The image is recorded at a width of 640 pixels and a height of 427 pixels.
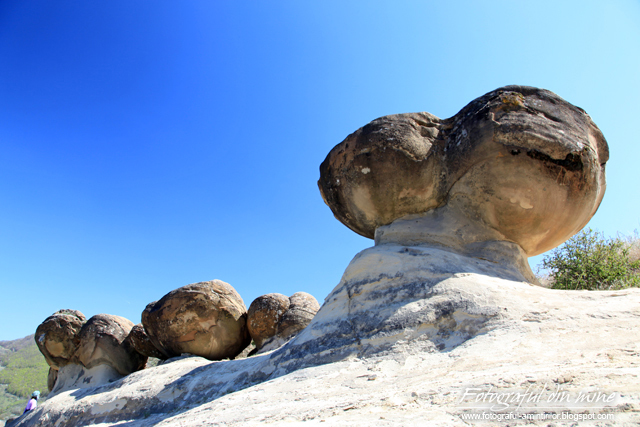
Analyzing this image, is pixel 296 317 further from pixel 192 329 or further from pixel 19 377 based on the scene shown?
pixel 19 377

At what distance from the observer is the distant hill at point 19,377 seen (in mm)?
20125

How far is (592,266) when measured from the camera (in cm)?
827

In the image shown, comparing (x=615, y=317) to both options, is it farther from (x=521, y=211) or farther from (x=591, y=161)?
(x=591, y=161)

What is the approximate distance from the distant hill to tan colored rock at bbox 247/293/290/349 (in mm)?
16405

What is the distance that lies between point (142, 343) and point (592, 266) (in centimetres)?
854

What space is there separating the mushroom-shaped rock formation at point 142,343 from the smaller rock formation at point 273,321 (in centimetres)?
140

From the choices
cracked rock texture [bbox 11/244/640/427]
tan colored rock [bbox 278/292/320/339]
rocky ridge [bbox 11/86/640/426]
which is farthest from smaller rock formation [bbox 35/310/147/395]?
cracked rock texture [bbox 11/244/640/427]

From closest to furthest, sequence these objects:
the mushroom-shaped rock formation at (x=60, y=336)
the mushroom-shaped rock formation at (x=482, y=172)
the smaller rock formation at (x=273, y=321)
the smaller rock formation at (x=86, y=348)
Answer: the mushroom-shaped rock formation at (x=482, y=172) → the smaller rock formation at (x=273, y=321) → the smaller rock formation at (x=86, y=348) → the mushroom-shaped rock formation at (x=60, y=336)

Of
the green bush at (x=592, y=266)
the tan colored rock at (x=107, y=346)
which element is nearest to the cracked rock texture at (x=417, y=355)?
the tan colored rock at (x=107, y=346)

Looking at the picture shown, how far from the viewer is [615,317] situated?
191 centimetres

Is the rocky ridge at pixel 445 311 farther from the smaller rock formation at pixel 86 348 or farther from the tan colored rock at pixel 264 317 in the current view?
the smaller rock formation at pixel 86 348

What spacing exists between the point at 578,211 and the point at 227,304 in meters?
3.83

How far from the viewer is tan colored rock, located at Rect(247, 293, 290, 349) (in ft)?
16.4

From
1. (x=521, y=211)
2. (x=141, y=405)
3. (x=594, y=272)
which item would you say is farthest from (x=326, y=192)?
(x=594, y=272)
